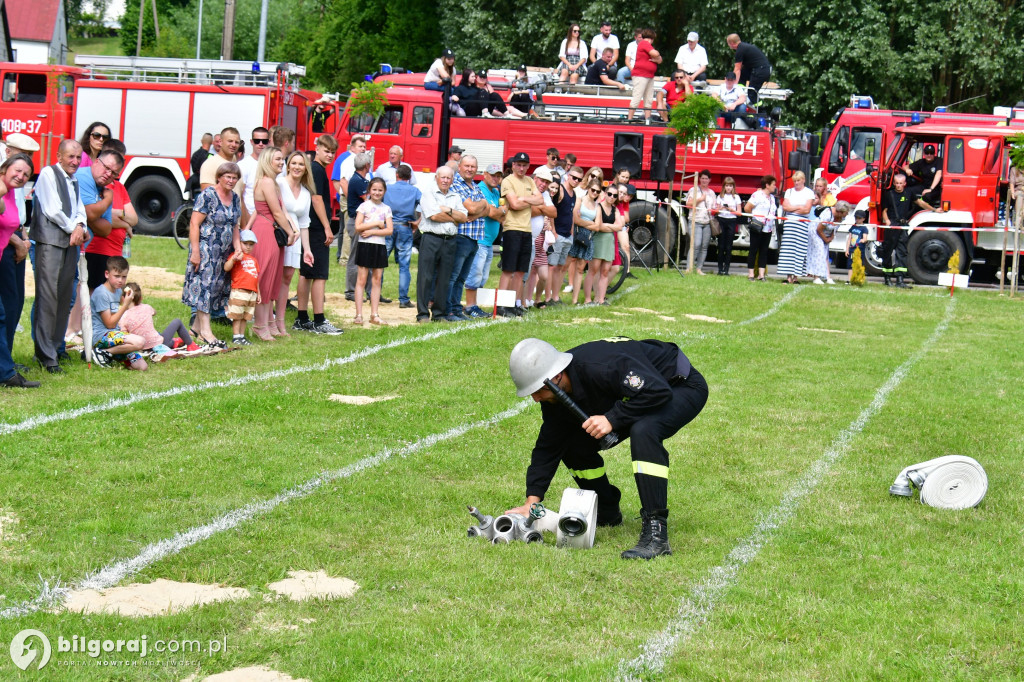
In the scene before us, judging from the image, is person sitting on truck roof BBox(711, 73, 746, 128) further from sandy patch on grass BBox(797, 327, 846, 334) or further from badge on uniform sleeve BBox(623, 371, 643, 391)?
badge on uniform sleeve BBox(623, 371, 643, 391)

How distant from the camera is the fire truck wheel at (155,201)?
79.7 feet

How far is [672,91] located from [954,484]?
18.3m

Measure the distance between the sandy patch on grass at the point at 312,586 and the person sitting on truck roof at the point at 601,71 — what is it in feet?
71.2

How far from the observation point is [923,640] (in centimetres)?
524

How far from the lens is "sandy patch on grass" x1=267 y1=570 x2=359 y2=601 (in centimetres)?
547

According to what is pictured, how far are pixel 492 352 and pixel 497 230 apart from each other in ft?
11.8

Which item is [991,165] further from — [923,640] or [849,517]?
[923,640]

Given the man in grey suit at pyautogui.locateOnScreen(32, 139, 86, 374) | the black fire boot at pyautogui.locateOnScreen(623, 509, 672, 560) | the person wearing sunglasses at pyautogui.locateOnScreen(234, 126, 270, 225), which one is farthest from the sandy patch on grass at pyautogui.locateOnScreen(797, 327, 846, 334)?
the black fire boot at pyautogui.locateOnScreen(623, 509, 672, 560)

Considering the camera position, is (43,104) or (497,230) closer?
(497,230)

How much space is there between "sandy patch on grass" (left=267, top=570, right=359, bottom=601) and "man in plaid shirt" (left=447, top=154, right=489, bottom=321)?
8.67 metres

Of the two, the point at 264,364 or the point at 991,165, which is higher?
the point at 991,165

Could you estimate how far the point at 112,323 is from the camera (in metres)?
10.8

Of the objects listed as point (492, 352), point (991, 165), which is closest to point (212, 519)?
point (492, 352)

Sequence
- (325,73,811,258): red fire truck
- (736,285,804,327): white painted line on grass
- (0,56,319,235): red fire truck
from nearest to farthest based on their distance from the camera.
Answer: (736,285,804,327): white painted line on grass → (325,73,811,258): red fire truck → (0,56,319,235): red fire truck
